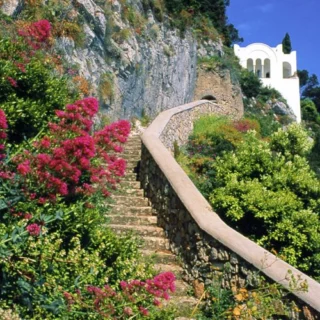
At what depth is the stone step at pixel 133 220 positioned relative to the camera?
6617mm

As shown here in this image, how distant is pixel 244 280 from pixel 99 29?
9.50 meters

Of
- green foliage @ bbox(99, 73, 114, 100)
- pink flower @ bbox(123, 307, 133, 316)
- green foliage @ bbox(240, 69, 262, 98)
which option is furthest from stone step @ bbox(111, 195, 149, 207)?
green foliage @ bbox(240, 69, 262, 98)

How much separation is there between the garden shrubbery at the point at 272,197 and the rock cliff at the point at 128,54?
365 centimetres

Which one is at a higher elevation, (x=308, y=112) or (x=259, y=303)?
(x=308, y=112)

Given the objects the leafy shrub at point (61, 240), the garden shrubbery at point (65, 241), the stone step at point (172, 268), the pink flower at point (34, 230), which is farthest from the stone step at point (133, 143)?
the pink flower at point (34, 230)

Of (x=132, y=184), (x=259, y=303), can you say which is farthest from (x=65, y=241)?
(x=132, y=184)

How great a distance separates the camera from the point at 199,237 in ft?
17.0

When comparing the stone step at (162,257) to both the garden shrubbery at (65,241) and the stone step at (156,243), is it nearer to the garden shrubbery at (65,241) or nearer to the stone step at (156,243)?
the stone step at (156,243)

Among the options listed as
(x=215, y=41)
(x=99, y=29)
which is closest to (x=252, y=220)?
(x=99, y=29)

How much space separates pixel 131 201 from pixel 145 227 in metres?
1.04

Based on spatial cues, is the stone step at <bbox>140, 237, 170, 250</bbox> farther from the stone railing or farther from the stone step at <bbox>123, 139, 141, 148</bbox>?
the stone step at <bbox>123, 139, 141, 148</bbox>

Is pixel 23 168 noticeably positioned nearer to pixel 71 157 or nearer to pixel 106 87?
pixel 71 157

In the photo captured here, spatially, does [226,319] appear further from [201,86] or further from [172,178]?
[201,86]

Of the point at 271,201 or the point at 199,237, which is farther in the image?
the point at 271,201
